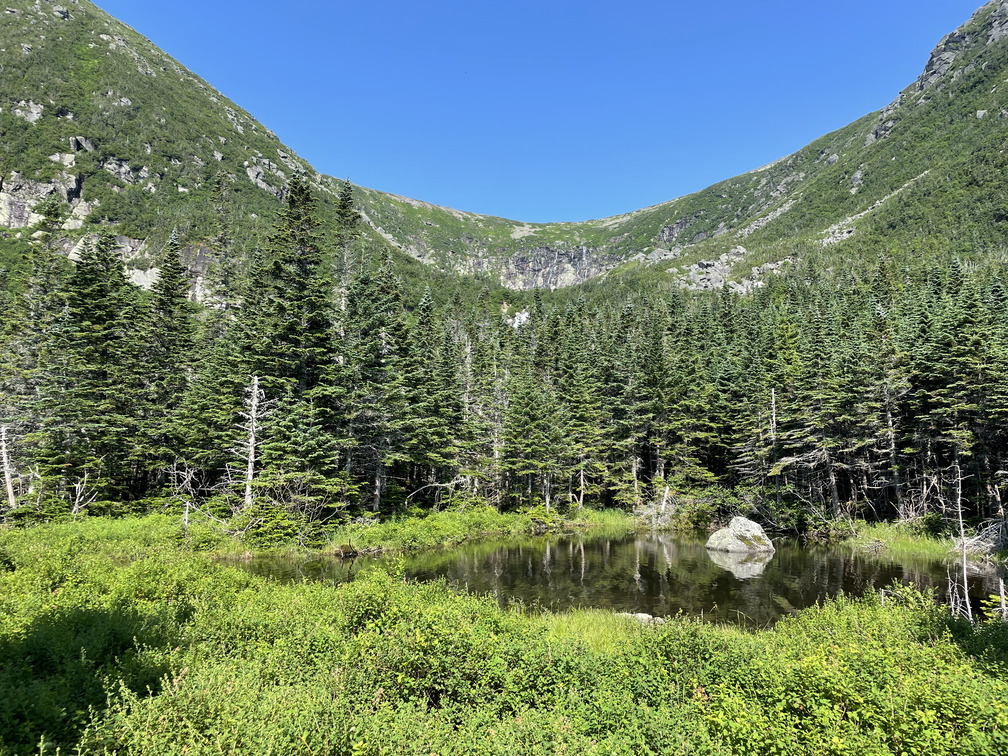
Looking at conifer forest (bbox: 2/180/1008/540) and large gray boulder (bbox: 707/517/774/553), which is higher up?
conifer forest (bbox: 2/180/1008/540)

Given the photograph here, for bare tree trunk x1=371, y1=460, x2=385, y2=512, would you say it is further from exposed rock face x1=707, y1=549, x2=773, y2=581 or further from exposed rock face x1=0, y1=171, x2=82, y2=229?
exposed rock face x1=0, y1=171, x2=82, y2=229

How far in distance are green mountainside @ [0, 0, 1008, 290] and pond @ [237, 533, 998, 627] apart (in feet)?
264

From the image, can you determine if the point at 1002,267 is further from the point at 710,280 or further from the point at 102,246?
the point at 102,246

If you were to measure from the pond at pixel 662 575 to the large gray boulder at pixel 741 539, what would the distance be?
886mm

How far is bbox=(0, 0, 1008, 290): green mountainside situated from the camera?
330ft

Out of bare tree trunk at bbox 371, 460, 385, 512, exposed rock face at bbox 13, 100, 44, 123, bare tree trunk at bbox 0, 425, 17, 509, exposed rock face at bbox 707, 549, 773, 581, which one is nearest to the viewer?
exposed rock face at bbox 707, 549, 773, 581

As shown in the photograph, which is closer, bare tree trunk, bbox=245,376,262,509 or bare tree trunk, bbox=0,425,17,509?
bare tree trunk, bbox=0,425,17,509

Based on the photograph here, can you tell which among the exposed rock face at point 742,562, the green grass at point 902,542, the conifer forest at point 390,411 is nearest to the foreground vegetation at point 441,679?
the exposed rock face at point 742,562

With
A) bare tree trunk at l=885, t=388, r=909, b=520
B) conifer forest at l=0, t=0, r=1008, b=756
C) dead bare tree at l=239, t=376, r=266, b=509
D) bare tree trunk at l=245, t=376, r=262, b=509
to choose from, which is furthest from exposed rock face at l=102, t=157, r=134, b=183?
bare tree trunk at l=885, t=388, r=909, b=520

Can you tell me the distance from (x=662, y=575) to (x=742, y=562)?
612 cm

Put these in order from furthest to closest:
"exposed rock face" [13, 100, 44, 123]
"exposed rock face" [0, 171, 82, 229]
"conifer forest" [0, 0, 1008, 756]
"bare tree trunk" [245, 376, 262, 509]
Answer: "exposed rock face" [13, 100, 44, 123] < "exposed rock face" [0, 171, 82, 229] < "bare tree trunk" [245, 376, 262, 509] < "conifer forest" [0, 0, 1008, 756]

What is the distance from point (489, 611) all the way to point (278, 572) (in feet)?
47.7

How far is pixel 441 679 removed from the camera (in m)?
7.89

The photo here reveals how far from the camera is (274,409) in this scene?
88.7 ft
